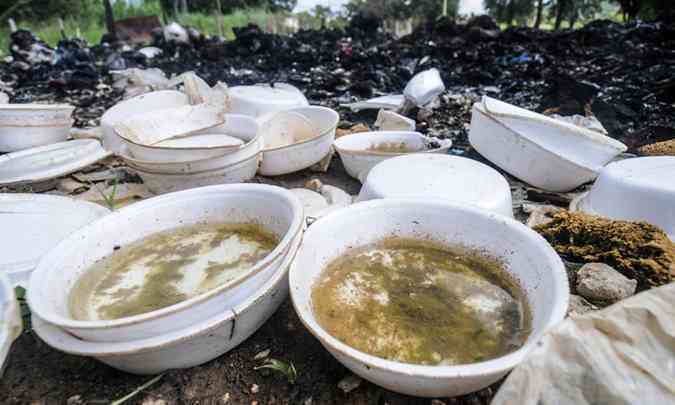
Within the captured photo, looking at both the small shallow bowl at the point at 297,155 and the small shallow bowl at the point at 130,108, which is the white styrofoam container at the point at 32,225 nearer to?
the small shallow bowl at the point at 130,108

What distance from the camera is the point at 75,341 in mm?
1218

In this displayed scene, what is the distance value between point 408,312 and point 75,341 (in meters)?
1.17

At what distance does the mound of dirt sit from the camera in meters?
1.83

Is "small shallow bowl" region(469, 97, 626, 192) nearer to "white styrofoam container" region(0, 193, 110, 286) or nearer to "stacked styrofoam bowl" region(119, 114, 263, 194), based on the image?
"stacked styrofoam bowl" region(119, 114, 263, 194)

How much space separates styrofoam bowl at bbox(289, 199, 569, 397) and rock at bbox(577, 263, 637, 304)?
516 millimetres

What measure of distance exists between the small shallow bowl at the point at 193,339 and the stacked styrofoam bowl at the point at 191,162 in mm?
1317

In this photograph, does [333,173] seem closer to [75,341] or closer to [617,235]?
[617,235]

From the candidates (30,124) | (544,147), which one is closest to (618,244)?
(544,147)

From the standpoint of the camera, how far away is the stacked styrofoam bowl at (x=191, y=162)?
2537mm

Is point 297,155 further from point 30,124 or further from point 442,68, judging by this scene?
point 442,68

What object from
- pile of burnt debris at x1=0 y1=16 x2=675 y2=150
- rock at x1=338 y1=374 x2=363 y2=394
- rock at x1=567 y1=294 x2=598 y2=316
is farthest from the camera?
pile of burnt debris at x1=0 y1=16 x2=675 y2=150

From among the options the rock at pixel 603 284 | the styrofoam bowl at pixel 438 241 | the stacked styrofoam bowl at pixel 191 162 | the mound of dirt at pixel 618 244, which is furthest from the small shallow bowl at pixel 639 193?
the stacked styrofoam bowl at pixel 191 162

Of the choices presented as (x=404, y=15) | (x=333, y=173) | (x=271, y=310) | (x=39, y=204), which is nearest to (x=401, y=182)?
(x=271, y=310)

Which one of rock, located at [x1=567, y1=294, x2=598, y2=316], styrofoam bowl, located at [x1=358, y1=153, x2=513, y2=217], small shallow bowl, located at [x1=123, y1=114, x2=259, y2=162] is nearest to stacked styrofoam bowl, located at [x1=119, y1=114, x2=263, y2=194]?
small shallow bowl, located at [x1=123, y1=114, x2=259, y2=162]
